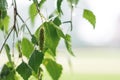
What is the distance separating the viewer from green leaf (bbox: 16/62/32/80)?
0.67 meters

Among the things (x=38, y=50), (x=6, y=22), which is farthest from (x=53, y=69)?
(x=6, y=22)

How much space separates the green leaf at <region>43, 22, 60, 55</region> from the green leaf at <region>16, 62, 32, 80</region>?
0.13 feet

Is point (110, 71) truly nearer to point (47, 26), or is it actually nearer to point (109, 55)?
point (109, 55)

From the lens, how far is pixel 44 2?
31.7 inches

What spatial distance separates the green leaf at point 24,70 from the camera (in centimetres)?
67

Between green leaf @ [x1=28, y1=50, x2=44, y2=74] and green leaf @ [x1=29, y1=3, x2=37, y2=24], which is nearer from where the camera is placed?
green leaf @ [x1=28, y1=50, x2=44, y2=74]

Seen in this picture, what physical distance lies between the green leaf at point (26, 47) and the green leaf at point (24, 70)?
0.10 ft

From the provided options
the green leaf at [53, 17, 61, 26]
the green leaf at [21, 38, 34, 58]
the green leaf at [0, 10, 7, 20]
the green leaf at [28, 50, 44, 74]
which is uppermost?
the green leaf at [53, 17, 61, 26]

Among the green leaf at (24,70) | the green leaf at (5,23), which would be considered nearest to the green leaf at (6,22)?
the green leaf at (5,23)

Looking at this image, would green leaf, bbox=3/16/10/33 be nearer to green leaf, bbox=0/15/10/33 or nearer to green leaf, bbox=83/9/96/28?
green leaf, bbox=0/15/10/33

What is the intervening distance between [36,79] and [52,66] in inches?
2.4

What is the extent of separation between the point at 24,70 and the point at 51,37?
57 mm

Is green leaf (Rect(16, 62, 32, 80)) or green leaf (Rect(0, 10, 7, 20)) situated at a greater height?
green leaf (Rect(0, 10, 7, 20))

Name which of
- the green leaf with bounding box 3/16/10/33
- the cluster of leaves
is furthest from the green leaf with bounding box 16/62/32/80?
the green leaf with bounding box 3/16/10/33
